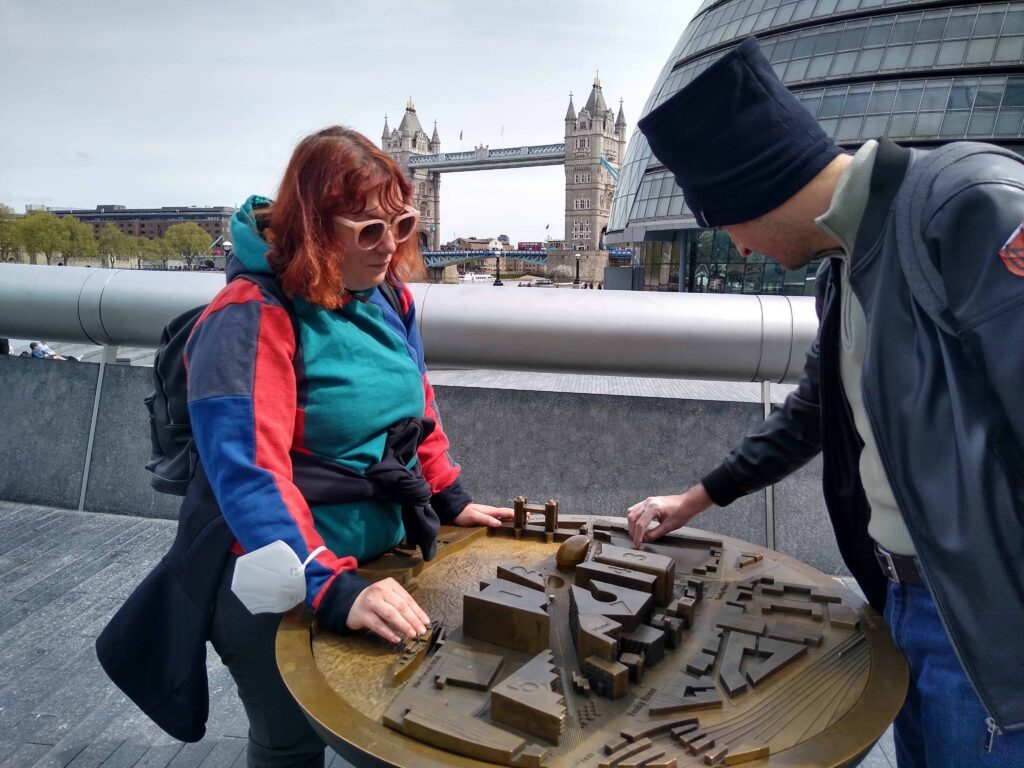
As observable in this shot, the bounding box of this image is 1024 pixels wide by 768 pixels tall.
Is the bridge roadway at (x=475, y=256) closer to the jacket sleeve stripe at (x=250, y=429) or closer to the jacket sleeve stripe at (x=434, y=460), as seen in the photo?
the jacket sleeve stripe at (x=434, y=460)

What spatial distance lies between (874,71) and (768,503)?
26.9m

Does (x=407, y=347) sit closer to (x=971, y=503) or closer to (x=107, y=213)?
(x=971, y=503)

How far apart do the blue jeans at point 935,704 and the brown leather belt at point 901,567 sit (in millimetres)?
20

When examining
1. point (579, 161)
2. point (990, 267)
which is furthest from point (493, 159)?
point (990, 267)

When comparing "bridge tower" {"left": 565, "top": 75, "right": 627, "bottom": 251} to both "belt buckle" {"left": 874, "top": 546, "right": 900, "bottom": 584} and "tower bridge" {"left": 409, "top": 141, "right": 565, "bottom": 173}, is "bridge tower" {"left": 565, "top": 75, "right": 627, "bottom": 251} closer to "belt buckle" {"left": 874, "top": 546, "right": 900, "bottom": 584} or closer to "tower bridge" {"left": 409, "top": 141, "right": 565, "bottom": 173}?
"tower bridge" {"left": 409, "top": 141, "right": 565, "bottom": 173}

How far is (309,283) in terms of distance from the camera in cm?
176

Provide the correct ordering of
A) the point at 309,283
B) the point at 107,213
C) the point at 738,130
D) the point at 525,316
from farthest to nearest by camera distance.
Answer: the point at 107,213 < the point at 525,316 < the point at 309,283 < the point at 738,130

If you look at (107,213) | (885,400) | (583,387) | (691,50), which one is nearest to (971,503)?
(885,400)

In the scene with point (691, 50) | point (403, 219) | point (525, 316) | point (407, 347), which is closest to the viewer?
point (403, 219)

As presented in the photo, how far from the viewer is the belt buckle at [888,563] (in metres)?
1.53

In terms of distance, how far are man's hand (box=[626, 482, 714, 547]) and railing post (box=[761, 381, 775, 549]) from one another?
213 cm

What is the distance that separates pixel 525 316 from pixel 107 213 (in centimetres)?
11022

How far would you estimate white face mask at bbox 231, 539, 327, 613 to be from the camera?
161 centimetres

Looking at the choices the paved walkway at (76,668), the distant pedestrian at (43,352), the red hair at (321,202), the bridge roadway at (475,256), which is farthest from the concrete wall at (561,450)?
the bridge roadway at (475,256)
